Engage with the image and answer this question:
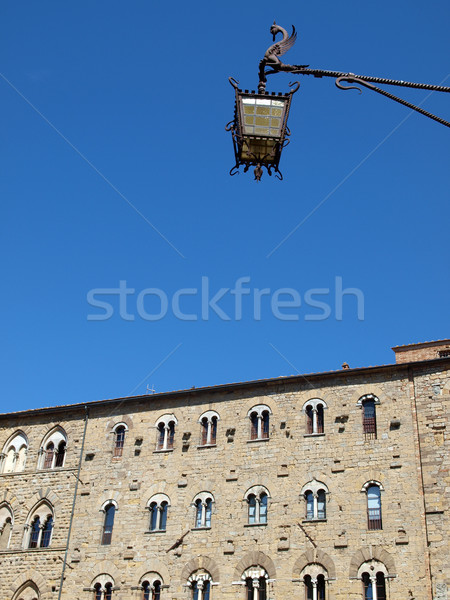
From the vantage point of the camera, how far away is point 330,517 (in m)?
27.0

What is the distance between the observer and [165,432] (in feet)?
103

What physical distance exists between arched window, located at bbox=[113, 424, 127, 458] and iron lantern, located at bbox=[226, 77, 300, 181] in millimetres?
24834

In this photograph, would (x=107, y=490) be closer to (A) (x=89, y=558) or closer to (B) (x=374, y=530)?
(A) (x=89, y=558)

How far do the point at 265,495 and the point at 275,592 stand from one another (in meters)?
3.57

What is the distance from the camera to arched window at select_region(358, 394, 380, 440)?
2800 centimetres

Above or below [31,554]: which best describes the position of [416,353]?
above

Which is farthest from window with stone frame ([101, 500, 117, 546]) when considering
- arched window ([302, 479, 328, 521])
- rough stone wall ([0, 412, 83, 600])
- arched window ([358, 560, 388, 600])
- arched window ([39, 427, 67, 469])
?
arched window ([358, 560, 388, 600])

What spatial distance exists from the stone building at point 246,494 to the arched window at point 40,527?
6 cm

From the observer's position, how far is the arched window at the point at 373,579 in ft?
83.4

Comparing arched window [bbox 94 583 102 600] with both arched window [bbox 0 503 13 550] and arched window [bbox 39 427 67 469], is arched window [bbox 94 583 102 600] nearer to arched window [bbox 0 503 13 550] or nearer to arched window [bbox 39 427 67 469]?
arched window [bbox 0 503 13 550]

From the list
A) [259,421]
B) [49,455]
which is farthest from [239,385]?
[49,455]

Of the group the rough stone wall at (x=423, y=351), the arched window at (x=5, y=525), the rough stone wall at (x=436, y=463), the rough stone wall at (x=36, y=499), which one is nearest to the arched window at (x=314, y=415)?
the rough stone wall at (x=436, y=463)

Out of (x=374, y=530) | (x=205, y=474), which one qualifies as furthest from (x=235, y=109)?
(x=205, y=474)

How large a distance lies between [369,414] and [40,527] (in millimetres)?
15086
